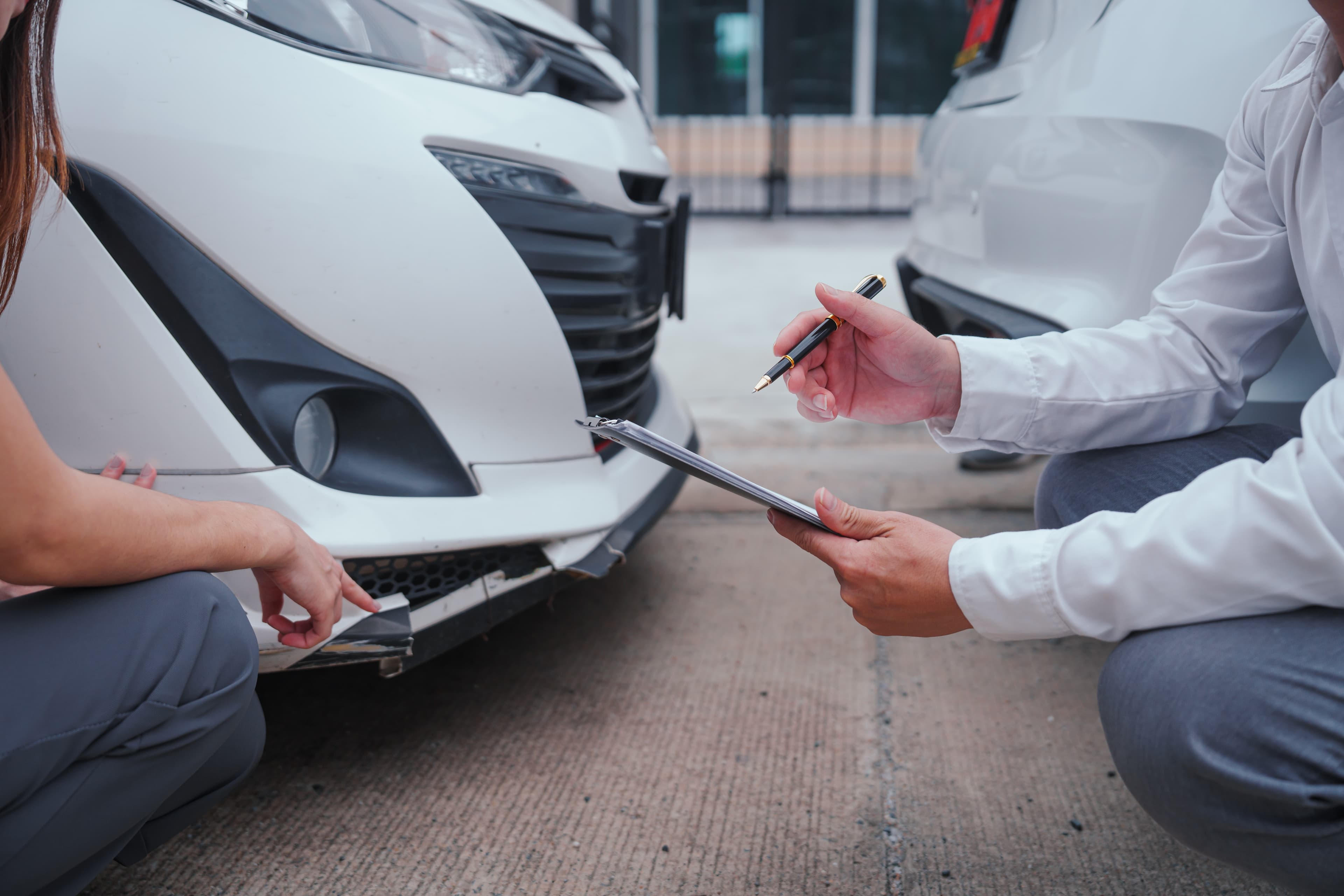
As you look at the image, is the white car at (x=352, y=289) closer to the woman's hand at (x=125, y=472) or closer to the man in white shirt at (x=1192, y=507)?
the woman's hand at (x=125, y=472)

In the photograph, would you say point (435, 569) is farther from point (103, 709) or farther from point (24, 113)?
point (24, 113)

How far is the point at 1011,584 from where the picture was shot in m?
1.01

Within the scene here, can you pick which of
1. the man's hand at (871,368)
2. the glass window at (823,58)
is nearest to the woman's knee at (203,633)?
the man's hand at (871,368)

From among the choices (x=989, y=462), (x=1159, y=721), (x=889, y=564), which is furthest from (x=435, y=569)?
(x=989, y=462)

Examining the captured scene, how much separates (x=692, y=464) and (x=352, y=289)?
0.55 metres

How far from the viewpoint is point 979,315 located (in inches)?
70.6

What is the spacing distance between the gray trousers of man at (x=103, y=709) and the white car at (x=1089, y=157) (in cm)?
127

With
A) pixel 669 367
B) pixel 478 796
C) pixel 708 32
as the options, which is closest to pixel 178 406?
pixel 478 796

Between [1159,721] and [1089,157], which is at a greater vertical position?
[1089,157]

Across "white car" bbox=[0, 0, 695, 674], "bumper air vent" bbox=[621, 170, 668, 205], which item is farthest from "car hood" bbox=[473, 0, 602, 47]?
"bumper air vent" bbox=[621, 170, 668, 205]

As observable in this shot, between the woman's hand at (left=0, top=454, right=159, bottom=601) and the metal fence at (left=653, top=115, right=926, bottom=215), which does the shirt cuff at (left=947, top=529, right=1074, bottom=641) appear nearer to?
the woman's hand at (left=0, top=454, right=159, bottom=601)

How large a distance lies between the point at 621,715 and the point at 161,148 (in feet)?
3.53

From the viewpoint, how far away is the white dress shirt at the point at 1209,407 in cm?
91

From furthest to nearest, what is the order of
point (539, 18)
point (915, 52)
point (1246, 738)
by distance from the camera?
point (915, 52) → point (539, 18) → point (1246, 738)
